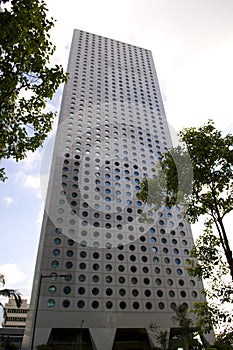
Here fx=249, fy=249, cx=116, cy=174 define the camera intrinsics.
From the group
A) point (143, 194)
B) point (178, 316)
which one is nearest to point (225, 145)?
point (143, 194)

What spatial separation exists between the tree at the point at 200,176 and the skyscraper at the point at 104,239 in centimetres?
1005

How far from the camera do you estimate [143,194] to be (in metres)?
10.2

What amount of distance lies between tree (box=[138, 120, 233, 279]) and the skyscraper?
1005cm

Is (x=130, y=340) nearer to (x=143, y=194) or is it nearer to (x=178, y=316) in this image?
(x=178, y=316)

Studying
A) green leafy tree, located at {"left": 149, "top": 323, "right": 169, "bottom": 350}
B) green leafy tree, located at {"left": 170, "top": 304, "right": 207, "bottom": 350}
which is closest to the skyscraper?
green leafy tree, located at {"left": 149, "top": 323, "right": 169, "bottom": 350}

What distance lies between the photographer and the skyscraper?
2309cm

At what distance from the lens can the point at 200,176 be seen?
8.77 metres

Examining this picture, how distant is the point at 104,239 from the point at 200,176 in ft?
65.2

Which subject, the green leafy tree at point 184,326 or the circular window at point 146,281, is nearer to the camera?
the green leafy tree at point 184,326

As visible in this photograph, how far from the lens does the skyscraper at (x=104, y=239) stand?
2309 centimetres

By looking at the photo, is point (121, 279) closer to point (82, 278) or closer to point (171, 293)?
point (82, 278)

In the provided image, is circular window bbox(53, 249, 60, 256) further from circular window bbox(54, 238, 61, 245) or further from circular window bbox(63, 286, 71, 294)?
circular window bbox(63, 286, 71, 294)

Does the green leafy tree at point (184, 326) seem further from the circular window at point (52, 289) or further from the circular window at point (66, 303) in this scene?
the circular window at point (52, 289)

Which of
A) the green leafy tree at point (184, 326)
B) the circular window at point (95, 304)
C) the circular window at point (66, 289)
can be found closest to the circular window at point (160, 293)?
the green leafy tree at point (184, 326)
